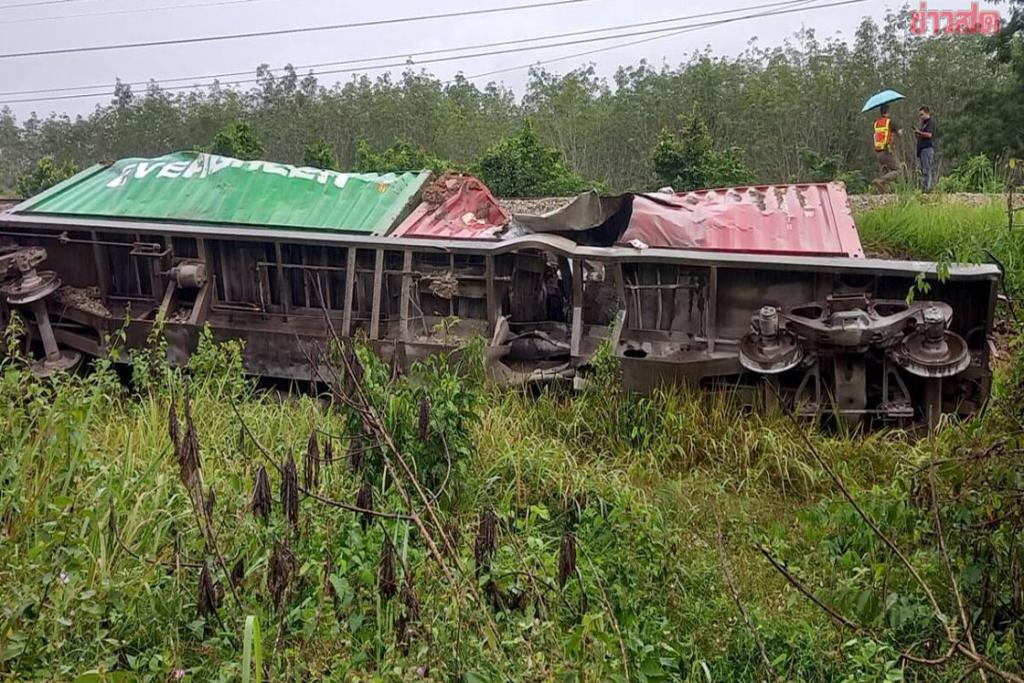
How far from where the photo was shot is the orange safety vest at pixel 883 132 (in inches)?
435

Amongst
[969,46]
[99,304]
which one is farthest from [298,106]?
[99,304]

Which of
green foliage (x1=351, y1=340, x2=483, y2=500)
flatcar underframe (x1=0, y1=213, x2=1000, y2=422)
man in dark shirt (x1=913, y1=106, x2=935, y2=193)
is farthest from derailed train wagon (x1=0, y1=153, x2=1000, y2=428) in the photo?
man in dark shirt (x1=913, y1=106, x2=935, y2=193)

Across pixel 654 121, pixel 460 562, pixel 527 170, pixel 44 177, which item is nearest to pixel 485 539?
pixel 460 562

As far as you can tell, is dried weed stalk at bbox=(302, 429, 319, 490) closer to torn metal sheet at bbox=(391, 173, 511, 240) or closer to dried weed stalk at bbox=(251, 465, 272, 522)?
dried weed stalk at bbox=(251, 465, 272, 522)

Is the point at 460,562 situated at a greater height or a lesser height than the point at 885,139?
lesser

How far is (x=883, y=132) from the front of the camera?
11.1 m

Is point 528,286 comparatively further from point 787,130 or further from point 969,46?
point 969,46

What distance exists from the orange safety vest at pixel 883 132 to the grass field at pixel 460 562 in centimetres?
775

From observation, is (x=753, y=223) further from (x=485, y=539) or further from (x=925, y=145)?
(x=925, y=145)

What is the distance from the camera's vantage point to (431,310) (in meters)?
6.87

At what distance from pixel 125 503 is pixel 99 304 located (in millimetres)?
4947

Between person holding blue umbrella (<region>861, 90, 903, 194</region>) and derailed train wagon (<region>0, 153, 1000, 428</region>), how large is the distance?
4.86 m

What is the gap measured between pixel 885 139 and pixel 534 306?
7188 millimetres

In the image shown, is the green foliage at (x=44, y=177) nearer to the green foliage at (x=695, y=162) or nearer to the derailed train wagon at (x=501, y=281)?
the derailed train wagon at (x=501, y=281)
